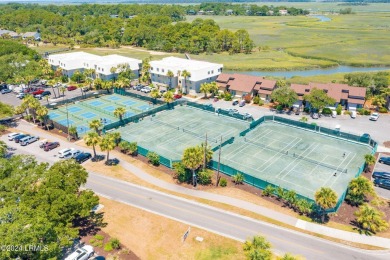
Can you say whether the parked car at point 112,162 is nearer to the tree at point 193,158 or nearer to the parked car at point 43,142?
the parked car at point 43,142

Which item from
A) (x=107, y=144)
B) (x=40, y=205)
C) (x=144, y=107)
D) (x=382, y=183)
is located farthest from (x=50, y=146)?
(x=382, y=183)

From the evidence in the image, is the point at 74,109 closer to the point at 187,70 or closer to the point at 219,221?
the point at 187,70

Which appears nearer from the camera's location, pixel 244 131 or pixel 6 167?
pixel 6 167

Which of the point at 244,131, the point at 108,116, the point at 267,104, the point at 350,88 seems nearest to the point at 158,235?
the point at 244,131

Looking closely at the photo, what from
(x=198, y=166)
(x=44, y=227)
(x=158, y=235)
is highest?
(x=44, y=227)

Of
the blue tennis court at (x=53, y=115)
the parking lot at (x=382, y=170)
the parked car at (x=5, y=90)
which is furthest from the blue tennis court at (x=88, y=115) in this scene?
the parking lot at (x=382, y=170)

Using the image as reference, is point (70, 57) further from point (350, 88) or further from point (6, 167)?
point (350, 88)

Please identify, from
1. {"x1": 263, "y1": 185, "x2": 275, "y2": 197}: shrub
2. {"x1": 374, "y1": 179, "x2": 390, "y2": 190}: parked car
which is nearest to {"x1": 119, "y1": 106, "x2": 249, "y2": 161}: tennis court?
{"x1": 263, "y1": 185, "x2": 275, "y2": 197}: shrub
